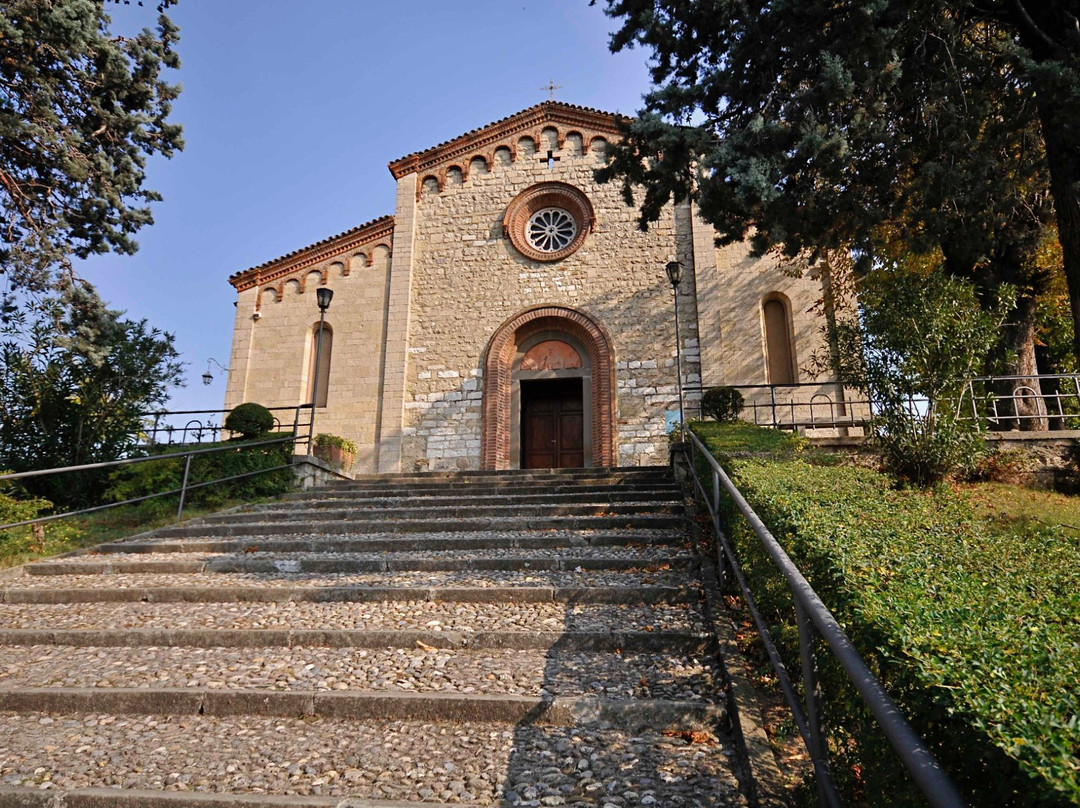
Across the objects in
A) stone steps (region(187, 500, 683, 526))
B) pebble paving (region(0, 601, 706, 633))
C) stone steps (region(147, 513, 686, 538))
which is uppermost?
stone steps (region(187, 500, 683, 526))

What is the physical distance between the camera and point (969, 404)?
883 centimetres

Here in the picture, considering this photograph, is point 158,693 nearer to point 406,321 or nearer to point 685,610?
point 685,610

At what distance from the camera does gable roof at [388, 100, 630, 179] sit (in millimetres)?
15595

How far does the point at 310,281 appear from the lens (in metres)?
15.4

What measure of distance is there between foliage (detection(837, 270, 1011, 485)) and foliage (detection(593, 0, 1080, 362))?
0.72 meters

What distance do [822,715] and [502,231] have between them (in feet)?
47.5

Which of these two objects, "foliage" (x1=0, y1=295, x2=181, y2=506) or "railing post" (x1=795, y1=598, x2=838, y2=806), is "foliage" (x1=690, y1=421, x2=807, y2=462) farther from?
"foliage" (x1=0, y1=295, x2=181, y2=506)

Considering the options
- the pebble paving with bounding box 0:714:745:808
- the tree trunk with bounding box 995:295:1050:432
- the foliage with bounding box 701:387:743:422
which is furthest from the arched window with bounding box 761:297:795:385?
the pebble paving with bounding box 0:714:745:808

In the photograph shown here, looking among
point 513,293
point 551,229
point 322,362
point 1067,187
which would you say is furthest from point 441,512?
point 551,229

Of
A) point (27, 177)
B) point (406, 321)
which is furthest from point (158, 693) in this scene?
point (406, 321)

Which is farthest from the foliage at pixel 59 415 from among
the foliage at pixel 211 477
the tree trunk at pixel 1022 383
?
the tree trunk at pixel 1022 383

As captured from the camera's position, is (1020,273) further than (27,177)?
Yes

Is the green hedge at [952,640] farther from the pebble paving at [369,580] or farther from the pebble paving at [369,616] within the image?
the pebble paving at [369,580]

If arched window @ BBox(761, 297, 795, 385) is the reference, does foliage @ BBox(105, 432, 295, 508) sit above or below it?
below
